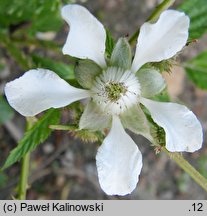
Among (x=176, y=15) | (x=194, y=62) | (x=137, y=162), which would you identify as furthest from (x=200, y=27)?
(x=137, y=162)

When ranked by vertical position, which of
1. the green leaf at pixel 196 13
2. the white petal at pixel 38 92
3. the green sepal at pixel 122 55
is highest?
the green leaf at pixel 196 13

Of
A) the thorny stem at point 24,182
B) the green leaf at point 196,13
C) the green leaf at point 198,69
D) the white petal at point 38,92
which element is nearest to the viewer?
the white petal at point 38,92

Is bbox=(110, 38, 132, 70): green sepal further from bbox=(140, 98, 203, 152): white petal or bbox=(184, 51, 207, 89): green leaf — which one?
bbox=(184, 51, 207, 89): green leaf

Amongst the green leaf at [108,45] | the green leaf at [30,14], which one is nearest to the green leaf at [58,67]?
the green leaf at [30,14]

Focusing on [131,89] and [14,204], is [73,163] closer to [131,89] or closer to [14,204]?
[14,204]

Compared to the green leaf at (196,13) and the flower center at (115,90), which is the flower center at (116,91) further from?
the green leaf at (196,13)

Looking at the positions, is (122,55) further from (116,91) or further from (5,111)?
(5,111)
